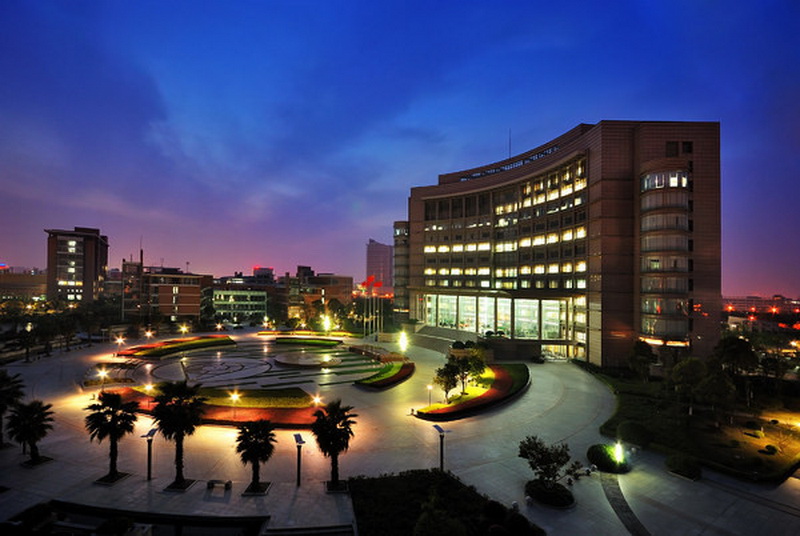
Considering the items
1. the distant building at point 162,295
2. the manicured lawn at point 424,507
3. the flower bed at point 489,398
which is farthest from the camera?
the distant building at point 162,295

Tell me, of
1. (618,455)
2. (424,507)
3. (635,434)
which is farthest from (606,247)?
(424,507)

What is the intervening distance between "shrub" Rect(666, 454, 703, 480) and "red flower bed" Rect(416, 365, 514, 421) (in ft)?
52.7

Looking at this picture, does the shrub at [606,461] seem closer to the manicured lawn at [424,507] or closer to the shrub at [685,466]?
the shrub at [685,466]

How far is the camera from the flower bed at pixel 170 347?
6356 centimetres

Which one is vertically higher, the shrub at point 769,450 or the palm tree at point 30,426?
the palm tree at point 30,426

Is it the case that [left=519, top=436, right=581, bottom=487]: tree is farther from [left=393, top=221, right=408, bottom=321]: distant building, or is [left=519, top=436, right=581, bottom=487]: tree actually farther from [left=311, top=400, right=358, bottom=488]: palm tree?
[left=393, top=221, right=408, bottom=321]: distant building

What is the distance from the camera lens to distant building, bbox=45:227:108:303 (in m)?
159

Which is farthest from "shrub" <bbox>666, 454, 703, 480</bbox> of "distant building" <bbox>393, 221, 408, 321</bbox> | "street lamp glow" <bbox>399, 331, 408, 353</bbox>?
"distant building" <bbox>393, 221, 408, 321</bbox>

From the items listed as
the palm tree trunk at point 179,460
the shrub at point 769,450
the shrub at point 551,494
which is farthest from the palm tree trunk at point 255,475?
the shrub at point 769,450

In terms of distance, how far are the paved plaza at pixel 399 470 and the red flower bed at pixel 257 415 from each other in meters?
1.02

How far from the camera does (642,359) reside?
4709cm

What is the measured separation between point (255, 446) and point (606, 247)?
5981cm

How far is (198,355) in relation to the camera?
66.4 m

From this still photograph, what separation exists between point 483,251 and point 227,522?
284ft
